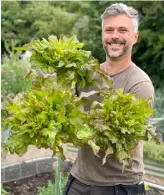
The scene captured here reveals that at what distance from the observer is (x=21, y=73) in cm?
738

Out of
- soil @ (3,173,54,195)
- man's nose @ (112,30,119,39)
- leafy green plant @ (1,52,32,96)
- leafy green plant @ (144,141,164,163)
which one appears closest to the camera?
man's nose @ (112,30,119,39)

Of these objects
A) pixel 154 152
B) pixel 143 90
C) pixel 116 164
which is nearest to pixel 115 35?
pixel 143 90

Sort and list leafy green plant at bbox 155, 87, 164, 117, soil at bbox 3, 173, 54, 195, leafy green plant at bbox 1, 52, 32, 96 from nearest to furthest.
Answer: soil at bbox 3, 173, 54, 195, leafy green plant at bbox 1, 52, 32, 96, leafy green plant at bbox 155, 87, 164, 117

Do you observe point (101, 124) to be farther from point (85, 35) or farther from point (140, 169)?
point (85, 35)

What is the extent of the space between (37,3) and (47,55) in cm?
1212

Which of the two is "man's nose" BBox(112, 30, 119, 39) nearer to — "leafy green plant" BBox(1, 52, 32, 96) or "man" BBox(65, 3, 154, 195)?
"man" BBox(65, 3, 154, 195)

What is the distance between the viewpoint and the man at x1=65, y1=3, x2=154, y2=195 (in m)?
2.75

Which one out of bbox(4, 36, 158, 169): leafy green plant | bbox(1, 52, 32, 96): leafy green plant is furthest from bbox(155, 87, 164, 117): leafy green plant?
bbox(4, 36, 158, 169): leafy green plant

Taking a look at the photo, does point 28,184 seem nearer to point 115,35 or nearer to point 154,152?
point 154,152

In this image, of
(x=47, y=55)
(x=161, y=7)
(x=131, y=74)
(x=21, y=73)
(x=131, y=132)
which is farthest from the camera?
(x=161, y=7)

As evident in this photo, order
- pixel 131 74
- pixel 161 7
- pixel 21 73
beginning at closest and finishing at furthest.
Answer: pixel 131 74 < pixel 21 73 < pixel 161 7

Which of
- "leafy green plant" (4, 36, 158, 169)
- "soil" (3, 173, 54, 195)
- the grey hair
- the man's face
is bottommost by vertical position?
"soil" (3, 173, 54, 195)

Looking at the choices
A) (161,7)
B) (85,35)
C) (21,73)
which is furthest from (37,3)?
(21,73)

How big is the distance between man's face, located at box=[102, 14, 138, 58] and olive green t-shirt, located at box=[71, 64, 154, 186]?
126 millimetres
